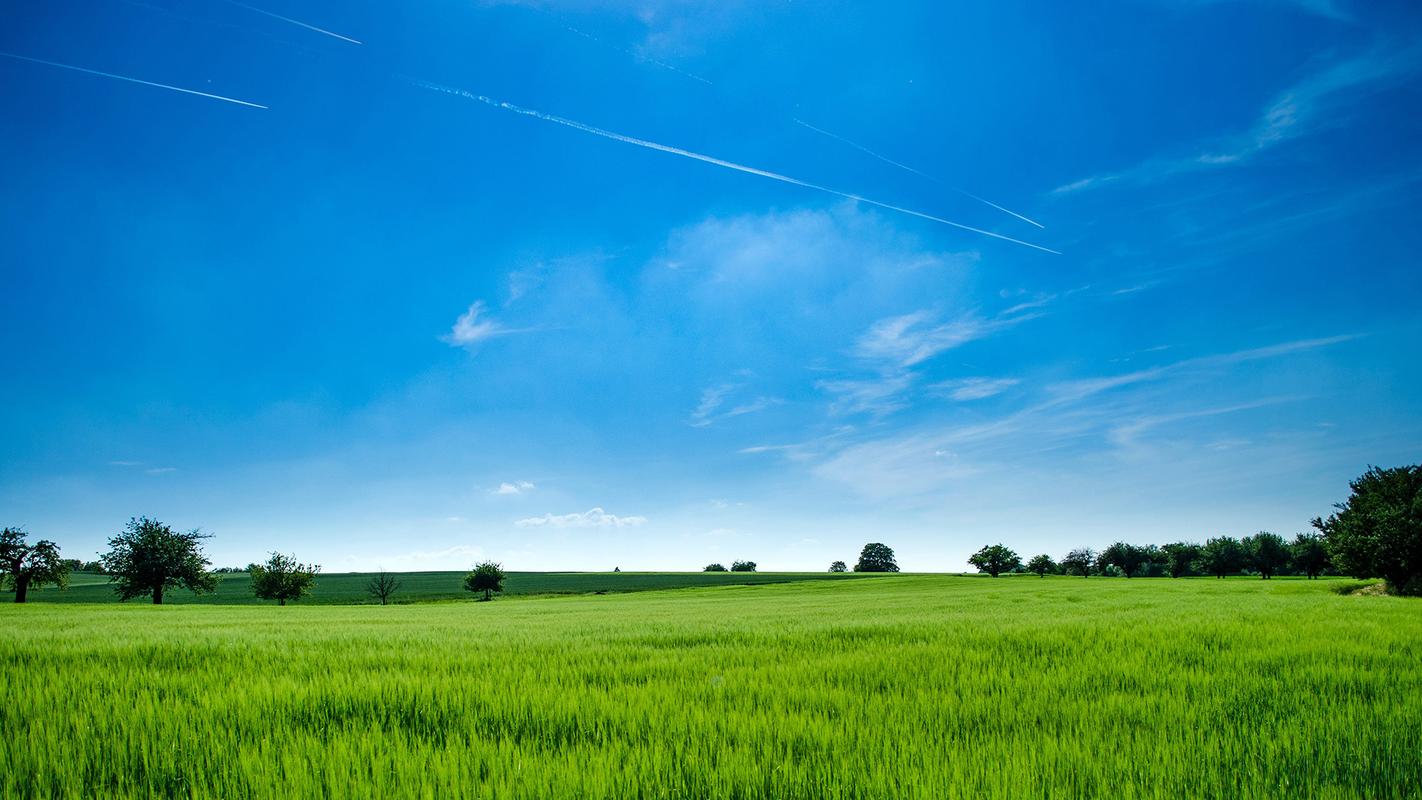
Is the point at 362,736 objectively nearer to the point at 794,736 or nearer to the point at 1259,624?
the point at 794,736

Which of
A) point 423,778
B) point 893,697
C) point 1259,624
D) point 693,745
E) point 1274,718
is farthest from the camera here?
point 1259,624

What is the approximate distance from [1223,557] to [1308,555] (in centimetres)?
1549

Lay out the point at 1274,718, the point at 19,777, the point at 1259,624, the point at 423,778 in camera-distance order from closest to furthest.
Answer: the point at 423,778
the point at 19,777
the point at 1274,718
the point at 1259,624

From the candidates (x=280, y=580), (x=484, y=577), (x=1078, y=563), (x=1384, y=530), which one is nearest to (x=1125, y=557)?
(x=1078, y=563)

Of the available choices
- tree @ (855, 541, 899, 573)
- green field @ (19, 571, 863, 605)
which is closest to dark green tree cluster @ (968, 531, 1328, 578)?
tree @ (855, 541, 899, 573)

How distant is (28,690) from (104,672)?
1169 mm

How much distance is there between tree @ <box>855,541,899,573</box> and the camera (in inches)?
5974

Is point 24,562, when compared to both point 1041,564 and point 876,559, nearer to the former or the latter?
point 876,559

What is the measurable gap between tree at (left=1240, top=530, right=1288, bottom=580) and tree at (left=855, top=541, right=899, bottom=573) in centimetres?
7233

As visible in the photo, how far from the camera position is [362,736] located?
386cm

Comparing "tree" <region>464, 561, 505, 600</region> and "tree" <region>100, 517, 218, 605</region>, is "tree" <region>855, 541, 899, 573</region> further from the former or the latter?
"tree" <region>100, 517, 218, 605</region>

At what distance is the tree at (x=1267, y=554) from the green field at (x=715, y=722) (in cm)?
15675

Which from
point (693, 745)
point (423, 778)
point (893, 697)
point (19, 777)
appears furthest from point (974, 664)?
point (19, 777)

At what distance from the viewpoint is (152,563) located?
60.6m
